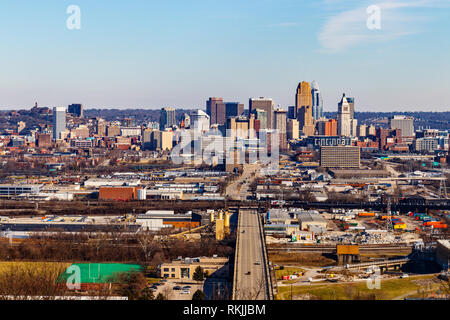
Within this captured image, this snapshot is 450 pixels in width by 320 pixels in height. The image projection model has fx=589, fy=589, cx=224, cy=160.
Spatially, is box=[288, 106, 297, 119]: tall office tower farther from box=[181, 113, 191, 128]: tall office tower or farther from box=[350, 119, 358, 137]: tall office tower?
box=[181, 113, 191, 128]: tall office tower

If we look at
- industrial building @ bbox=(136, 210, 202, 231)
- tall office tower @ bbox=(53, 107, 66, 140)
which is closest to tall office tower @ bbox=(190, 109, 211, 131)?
tall office tower @ bbox=(53, 107, 66, 140)

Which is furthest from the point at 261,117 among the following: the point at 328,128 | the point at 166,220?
the point at 166,220

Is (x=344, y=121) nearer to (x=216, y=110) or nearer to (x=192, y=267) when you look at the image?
(x=216, y=110)
